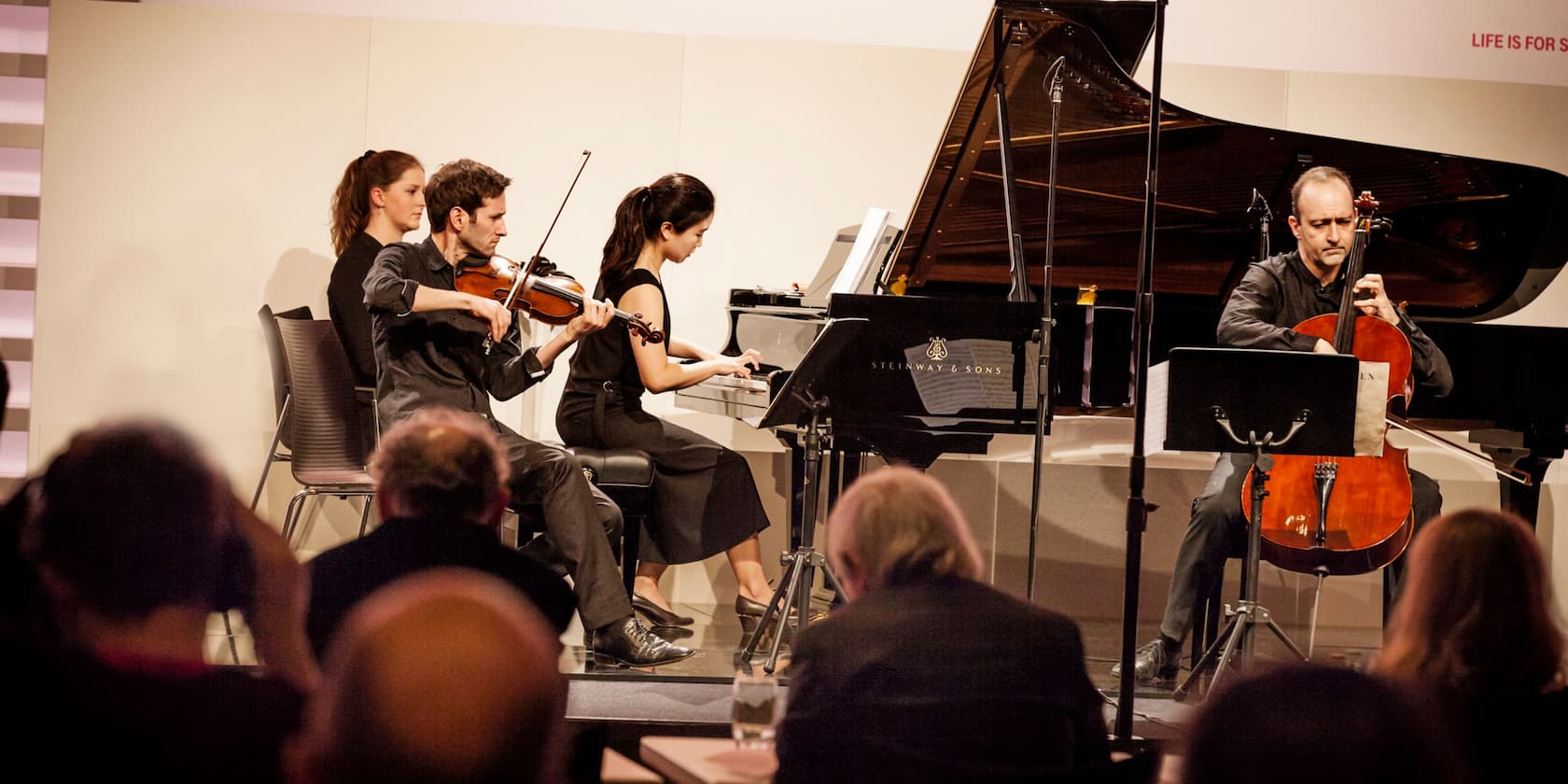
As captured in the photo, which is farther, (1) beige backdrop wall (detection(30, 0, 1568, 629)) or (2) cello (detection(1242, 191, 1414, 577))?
(1) beige backdrop wall (detection(30, 0, 1568, 629))

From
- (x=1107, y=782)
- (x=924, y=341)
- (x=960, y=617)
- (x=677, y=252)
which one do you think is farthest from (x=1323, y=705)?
(x=677, y=252)

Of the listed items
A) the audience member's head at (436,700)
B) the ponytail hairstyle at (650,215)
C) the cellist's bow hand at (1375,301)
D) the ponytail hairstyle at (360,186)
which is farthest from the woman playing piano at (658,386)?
the audience member's head at (436,700)

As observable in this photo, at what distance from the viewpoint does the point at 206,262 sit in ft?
17.5

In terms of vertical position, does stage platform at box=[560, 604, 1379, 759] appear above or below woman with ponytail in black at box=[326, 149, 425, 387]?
below

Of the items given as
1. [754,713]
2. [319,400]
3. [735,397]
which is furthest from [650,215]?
[754,713]

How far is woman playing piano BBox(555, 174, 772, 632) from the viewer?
425cm

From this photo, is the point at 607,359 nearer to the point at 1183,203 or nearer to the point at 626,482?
the point at 626,482

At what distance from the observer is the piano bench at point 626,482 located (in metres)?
4.14

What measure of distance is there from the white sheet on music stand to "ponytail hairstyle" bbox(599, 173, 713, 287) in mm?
503

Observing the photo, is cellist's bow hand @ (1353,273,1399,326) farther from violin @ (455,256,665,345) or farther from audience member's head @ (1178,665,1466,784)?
audience member's head @ (1178,665,1466,784)

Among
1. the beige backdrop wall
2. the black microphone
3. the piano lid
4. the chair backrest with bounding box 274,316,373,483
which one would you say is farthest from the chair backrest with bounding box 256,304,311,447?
the black microphone

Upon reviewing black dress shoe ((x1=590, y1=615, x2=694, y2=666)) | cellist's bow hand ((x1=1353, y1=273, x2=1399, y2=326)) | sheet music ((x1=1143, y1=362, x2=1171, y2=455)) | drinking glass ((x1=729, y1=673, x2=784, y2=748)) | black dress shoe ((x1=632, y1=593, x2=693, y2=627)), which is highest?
cellist's bow hand ((x1=1353, y1=273, x2=1399, y2=326))

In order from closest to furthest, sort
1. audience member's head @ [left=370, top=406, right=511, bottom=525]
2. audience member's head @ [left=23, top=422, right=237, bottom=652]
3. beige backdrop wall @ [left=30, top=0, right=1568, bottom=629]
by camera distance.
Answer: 1. audience member's head @ [left=23, top=422, right=237, bottom=652]
2. audience member's head @ [left=370, top=406, right=511, bottom=525]
3. beige backdrop wall @ [left=30, top=0, right=1568, bottom=629]

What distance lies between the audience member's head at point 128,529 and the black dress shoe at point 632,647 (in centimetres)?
202
